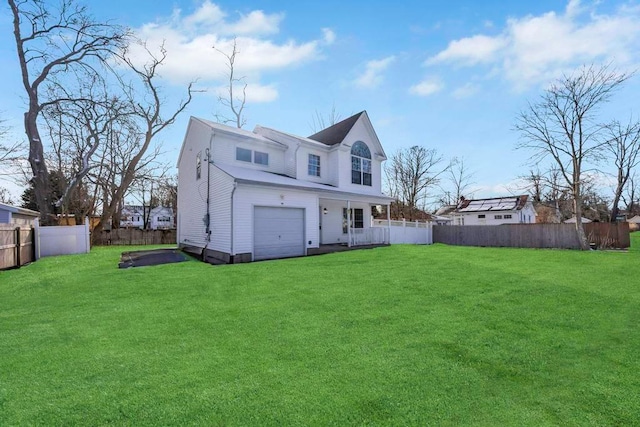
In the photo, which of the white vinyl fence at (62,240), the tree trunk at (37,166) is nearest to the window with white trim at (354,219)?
the white vinyl fence at (62,240)

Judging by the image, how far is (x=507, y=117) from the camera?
62.6 feet

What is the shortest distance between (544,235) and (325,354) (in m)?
19.0

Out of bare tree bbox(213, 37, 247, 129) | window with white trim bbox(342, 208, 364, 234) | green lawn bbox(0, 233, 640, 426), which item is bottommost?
green lawn bbox(0, 233, 640, 426)

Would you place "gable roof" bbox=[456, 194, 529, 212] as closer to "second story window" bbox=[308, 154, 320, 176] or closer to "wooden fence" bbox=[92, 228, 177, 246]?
"second story window" bbox=[308, 154, 320, 176]

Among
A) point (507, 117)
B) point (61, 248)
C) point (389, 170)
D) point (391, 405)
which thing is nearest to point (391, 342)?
point (391, 405)

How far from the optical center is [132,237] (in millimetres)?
23922

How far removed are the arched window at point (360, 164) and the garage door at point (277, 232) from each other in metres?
5.84

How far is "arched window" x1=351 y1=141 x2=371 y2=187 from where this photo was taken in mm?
17797

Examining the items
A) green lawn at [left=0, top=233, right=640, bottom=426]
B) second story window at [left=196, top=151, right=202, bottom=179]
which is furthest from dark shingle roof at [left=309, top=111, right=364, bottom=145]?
green lawn at [left=0, top=233, right=640, bottom=426]

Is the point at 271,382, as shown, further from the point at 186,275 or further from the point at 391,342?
the point at 186,275

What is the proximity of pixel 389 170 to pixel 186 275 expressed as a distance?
28987mm

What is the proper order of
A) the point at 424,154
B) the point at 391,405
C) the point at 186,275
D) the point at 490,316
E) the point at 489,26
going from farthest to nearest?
1. the point at 424,154
2. the point at 489,26
3. the point at 186,275
4. the point at 490,316
5. the point at 391,405

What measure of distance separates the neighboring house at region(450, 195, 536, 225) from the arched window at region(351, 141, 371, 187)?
858 inches

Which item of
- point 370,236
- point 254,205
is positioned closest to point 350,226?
point 370,236
